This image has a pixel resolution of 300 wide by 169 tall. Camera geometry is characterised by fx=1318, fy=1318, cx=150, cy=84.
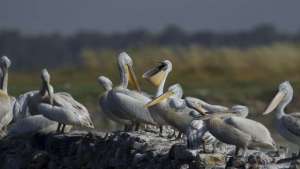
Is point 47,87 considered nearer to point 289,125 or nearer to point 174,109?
point 174,109

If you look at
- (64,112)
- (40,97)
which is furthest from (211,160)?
(40,97)

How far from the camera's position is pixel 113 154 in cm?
1305

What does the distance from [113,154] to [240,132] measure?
6.77ft

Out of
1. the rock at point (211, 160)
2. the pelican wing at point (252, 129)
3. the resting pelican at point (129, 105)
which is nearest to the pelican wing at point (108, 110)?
the resting pelican at point (129, 105)

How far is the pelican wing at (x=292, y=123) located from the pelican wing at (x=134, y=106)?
2.21 m

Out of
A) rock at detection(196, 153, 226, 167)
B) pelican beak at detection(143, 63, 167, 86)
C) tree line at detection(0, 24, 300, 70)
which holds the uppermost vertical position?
tree line at detection(0, 24, 300, 70)

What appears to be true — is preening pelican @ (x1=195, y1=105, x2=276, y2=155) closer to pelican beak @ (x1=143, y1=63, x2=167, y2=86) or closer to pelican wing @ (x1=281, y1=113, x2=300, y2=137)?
pelican wing @ (x1=281, y1=113, x2=300, y2=137)

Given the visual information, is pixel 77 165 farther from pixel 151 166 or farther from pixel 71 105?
pixel 151 166

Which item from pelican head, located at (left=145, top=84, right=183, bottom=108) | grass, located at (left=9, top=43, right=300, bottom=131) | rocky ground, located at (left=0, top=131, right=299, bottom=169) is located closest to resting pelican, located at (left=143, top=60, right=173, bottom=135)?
pelican head, located at (left=145, top=84, right=183, bottom=108)

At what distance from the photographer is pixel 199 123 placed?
460 inches

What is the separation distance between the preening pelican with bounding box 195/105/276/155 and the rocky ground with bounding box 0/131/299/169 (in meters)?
0.12

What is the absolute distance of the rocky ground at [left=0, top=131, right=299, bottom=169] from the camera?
36.7ft

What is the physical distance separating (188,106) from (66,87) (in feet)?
58.6

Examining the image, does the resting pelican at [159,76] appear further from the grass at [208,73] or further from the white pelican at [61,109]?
the grass at [208,73]
